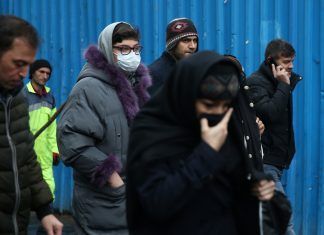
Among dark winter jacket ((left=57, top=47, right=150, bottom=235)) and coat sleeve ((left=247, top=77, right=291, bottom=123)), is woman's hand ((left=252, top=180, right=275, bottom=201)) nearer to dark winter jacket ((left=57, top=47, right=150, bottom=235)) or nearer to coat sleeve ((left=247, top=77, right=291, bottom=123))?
dark winter jacket ((left=57, top=47, right=150, bottom=235))

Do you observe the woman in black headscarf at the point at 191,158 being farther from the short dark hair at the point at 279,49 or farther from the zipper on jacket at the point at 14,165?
the short dark hair at the point at 279,49

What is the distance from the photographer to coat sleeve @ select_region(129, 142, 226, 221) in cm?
262

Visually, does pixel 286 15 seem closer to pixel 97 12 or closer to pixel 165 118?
pixel 97 12

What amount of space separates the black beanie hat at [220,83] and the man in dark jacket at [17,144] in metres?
0.94

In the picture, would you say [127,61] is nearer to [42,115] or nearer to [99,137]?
[99,137]

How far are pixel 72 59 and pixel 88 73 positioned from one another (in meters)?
3.84

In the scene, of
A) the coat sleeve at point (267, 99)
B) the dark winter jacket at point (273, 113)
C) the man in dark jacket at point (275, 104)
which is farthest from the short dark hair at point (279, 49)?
the coat sleeve at point (267, 99)

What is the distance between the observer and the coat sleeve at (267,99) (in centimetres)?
546

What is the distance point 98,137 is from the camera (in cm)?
409

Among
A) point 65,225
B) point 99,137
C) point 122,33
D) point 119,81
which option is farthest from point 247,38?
point 99,137

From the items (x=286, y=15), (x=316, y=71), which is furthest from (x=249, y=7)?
(x=316, y=71)

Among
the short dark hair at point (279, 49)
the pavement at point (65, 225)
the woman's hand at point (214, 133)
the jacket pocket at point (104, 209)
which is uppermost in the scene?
the short dark hair at point (279, 49)

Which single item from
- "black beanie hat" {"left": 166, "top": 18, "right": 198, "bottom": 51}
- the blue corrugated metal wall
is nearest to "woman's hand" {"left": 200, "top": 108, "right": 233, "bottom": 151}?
"black beanie hat" {"left": 166, "top": 18, "right": 198, "bottom": 51}

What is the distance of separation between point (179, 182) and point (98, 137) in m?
→ 1.54
